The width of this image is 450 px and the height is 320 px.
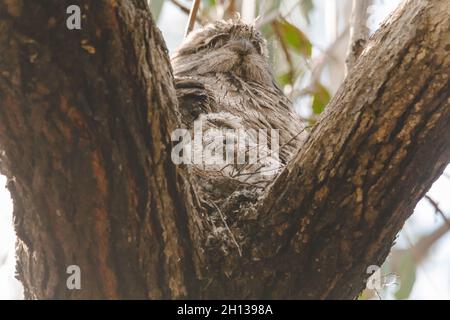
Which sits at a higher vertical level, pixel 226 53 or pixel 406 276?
pixel 226 53

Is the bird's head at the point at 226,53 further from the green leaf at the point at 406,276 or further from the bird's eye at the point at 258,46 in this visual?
the green leaf at the point at 406,276

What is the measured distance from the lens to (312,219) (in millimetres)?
1819

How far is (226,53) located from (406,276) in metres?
1.40

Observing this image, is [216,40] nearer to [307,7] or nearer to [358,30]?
[307,7]

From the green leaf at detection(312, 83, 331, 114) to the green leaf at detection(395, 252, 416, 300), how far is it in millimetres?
890

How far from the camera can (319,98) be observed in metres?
3.92

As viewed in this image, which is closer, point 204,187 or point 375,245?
point 375,245

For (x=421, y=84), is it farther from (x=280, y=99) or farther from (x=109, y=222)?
(x=280, y=99)

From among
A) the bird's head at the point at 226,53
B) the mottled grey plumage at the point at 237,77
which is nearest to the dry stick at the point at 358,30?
the mottled grey plumage at the point at 237,77

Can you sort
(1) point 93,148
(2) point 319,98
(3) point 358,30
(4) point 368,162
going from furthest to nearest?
(2) point 319,98
(3) point 358,30
(4) point 368,162
(1) point 93,148

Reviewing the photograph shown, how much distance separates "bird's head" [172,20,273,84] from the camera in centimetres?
354

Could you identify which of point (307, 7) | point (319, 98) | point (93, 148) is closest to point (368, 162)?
point (93, 148)
